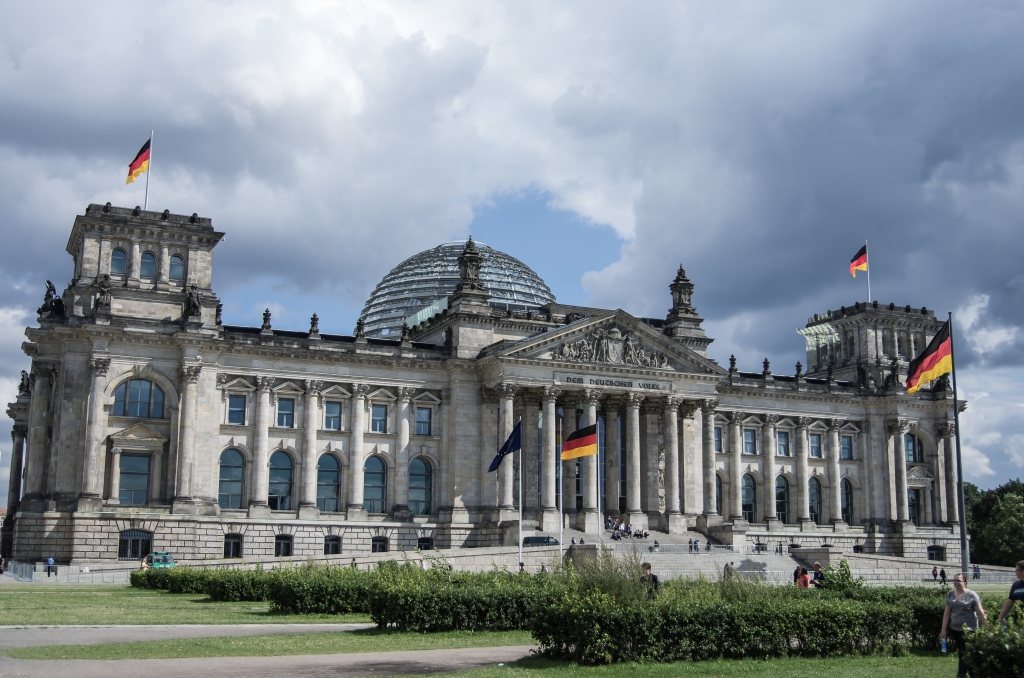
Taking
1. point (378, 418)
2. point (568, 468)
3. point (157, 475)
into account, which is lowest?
point (157, 475)

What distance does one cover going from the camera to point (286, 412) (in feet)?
241

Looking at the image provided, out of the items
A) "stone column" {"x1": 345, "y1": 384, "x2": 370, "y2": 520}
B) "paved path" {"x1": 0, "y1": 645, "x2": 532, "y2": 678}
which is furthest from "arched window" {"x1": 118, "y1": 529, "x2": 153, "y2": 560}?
"paved path" {"x1": 0, "y1": 645, "x2": 532, "y2": 678}

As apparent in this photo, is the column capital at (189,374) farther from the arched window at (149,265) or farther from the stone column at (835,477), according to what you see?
the stone column at (835,477)

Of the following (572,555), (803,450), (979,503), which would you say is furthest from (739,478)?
(979,503)

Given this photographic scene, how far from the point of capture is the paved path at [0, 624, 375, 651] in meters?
27.6

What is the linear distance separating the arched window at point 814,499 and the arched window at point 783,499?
1.85 meters

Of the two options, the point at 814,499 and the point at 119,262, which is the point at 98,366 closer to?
the point at 119,262

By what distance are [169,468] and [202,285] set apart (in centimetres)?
1241

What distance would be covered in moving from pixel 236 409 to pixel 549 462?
20925 mm

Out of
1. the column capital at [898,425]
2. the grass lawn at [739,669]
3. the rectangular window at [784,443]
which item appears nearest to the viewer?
the grass lawn at [739,669]

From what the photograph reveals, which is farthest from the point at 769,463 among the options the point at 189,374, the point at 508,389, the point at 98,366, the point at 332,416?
the point at 98,366

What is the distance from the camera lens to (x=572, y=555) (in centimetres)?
6328

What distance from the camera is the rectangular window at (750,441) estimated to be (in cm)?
8856

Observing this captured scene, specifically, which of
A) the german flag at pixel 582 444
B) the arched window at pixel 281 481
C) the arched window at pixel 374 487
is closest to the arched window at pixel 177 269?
the arched window at pixel 281 481
